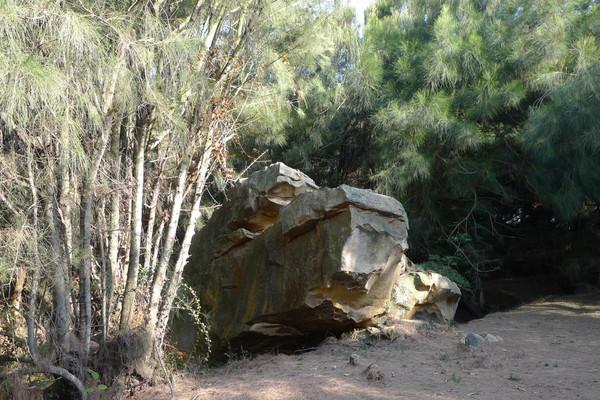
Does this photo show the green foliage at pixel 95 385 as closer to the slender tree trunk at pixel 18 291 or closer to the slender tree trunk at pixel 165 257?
the slender tree trunk at pixel 165 257

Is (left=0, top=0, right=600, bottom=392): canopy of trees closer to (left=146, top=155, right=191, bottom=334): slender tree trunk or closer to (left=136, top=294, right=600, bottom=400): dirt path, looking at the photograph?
(left=146, top=155, right=191, bottom=334): slender tree trunk

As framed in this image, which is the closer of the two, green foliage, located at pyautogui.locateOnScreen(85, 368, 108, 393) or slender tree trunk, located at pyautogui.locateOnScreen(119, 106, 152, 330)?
green foliage, located at pyautogui.locateOnScreen(85, 368, 108, 393)

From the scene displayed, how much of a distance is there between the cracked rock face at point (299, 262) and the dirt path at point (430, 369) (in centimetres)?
42

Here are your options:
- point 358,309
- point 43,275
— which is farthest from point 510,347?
point 43,275

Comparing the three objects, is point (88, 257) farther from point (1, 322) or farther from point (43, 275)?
point (1, 322)

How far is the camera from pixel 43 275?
550cm

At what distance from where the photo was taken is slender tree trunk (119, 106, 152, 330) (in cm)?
618

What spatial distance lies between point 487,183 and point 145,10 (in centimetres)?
623

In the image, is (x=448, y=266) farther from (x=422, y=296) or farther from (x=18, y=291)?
(x=18, y=291)

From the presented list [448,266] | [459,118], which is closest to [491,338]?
[448,266]

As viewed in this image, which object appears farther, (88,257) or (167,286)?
(167,286)

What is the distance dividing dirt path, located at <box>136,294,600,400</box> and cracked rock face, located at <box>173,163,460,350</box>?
1.39 ft

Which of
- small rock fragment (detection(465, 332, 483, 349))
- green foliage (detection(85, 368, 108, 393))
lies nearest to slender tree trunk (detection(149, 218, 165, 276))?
green foliage (detection(85, 368, 108, 393))

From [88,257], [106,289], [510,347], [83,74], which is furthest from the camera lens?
[510,347]
